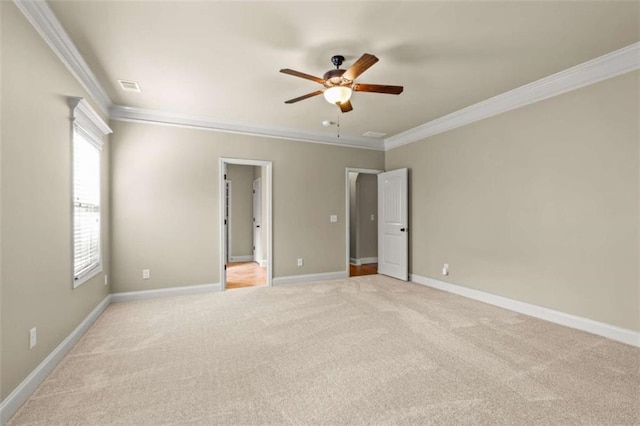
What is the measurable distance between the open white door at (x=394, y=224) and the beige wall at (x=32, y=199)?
4.60 meters

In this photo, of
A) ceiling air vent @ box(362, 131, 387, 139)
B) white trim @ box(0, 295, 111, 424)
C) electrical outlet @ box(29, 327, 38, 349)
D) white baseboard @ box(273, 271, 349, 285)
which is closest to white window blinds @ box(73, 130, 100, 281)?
white trim @ box(0, 295, 111, 424)

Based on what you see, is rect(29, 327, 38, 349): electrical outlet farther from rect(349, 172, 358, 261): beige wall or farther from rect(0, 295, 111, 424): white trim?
rect(349, 172, 358, 261): beige wall

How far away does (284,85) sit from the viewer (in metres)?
3.49

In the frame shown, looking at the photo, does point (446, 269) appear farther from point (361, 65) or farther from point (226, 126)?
point (226, 126)

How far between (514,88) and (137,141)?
492 cm

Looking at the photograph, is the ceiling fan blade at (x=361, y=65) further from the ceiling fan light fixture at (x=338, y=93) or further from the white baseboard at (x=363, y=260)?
the white baseboard at (x=363, y=260)

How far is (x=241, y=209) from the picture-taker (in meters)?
7.82

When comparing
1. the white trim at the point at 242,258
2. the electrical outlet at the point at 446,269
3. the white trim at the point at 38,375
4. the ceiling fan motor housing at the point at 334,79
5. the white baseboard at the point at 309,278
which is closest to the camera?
the white trim at the point at 38,375

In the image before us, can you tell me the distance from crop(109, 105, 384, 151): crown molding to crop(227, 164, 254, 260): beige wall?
2.85 metres

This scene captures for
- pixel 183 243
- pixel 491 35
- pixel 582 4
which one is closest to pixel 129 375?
pixel 183 243

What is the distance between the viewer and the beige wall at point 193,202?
4.23 metres

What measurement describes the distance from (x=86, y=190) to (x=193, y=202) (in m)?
1.47

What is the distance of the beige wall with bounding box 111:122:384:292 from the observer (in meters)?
4.23

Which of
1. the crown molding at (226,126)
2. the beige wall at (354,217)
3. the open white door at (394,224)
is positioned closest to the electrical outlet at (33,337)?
the crown molding at (226,126)
